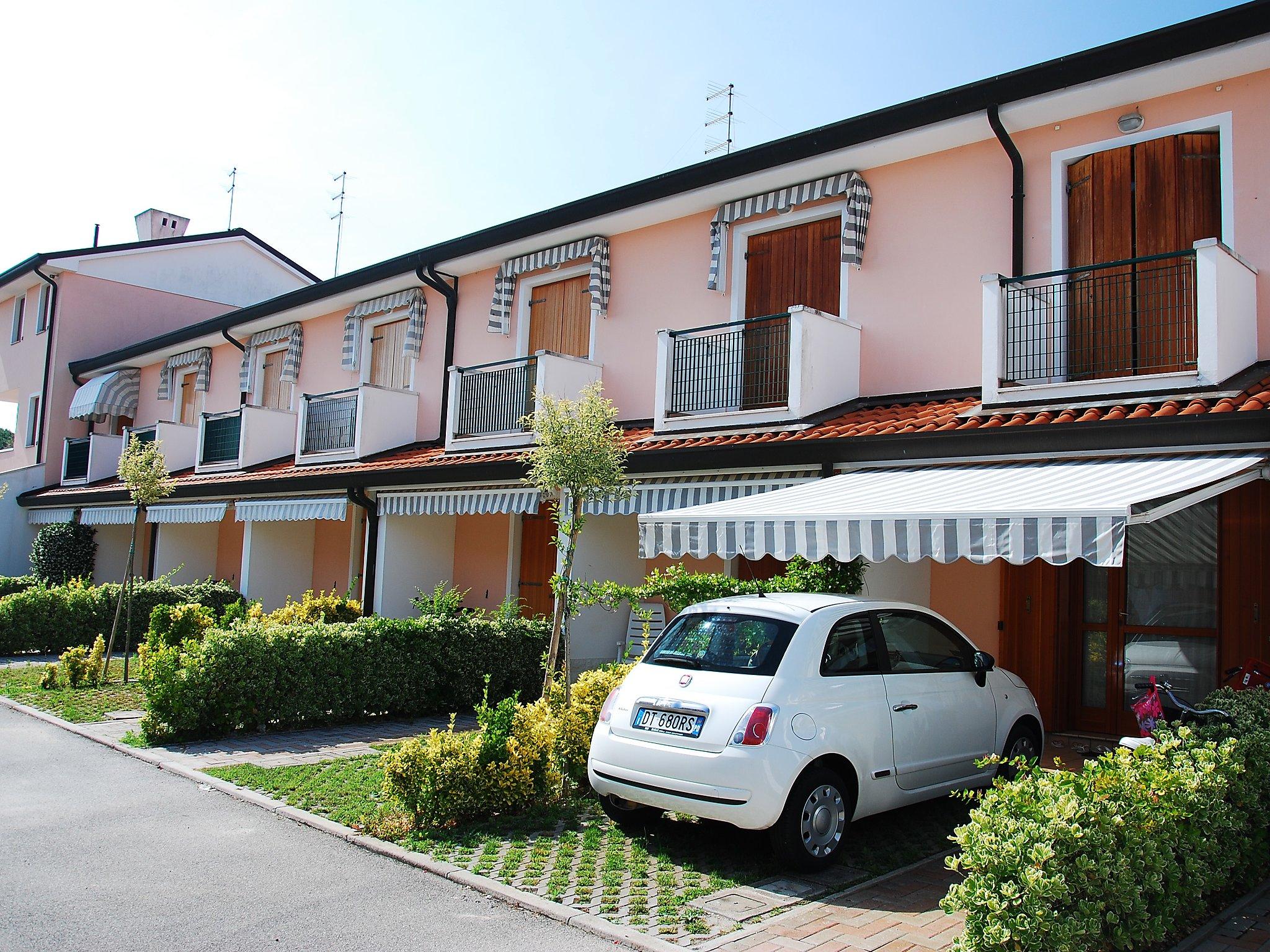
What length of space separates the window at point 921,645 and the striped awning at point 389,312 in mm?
13569

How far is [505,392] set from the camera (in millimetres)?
16141

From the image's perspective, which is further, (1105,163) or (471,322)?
(471,322)

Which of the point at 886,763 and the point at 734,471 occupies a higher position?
the point at 734,471

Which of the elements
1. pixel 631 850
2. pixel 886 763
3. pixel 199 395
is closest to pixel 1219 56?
pixel 886 763

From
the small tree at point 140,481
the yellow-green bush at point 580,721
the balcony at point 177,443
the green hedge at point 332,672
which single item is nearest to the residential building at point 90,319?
the balcony at point 177,443

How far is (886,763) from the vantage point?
273 inches

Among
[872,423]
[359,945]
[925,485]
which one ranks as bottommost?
[359,945]

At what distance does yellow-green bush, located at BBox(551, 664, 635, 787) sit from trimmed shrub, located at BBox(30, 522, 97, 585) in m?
22.5

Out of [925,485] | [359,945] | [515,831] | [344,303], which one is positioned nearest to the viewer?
[359,945]

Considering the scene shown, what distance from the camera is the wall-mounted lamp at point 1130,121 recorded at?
1074 centimetres

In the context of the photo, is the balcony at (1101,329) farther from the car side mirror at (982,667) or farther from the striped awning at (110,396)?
the striped awning at (110,396)

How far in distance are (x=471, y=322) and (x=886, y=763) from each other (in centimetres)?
1324

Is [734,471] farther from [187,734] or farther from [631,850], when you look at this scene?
[187,734]

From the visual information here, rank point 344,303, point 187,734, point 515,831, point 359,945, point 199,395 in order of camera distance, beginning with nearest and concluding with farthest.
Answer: point 359,945, point 515,831, point 187,734, point 344,303, point 199,395
